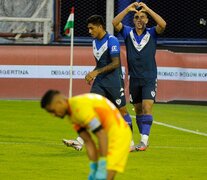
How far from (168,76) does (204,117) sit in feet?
8.91

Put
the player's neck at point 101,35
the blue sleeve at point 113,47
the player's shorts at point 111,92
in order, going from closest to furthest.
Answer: the player's neck at point 101,35 < the blue sleeve at point 113,47 < the player's shorts at point 111,92

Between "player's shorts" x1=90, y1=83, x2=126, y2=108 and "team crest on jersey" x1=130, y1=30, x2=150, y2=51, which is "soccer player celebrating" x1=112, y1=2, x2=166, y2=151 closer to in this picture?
"team crest on jersey" x1=130, y1=30, x2=150, y2=51

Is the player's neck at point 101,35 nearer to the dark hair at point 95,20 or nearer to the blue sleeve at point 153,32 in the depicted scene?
the dark hair at point 95,20

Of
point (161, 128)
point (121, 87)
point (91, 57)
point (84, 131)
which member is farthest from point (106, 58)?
point (91, 57)

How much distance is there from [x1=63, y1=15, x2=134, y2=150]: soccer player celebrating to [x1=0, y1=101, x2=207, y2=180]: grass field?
2.36 ft

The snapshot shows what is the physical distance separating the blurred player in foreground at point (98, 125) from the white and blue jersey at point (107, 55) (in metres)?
6.04

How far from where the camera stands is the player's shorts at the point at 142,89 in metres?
17.4

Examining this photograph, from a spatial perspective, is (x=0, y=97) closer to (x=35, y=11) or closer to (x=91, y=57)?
(x=91, y=57)

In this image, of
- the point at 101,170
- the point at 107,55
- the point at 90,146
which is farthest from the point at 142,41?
the point at 101,170

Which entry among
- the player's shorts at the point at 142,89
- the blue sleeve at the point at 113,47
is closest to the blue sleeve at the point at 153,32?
the player's shorts at the point at 142,89

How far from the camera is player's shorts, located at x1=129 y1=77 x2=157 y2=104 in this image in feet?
57.0

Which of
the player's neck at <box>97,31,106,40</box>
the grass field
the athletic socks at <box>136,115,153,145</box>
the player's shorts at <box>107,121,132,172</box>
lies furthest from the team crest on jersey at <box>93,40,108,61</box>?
the player's shorts at <box>107,121,132,172</box>

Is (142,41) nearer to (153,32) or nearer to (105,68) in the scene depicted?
(153,32)

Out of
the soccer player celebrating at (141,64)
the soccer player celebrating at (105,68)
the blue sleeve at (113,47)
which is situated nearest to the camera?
the soccer player celebrating at (105,68)
